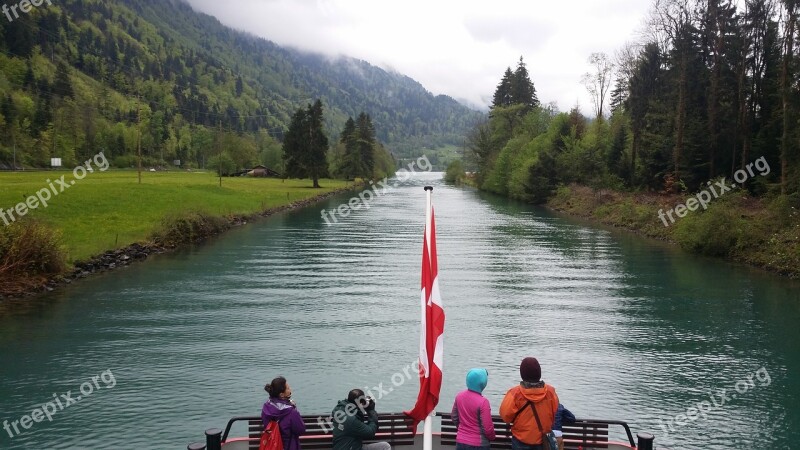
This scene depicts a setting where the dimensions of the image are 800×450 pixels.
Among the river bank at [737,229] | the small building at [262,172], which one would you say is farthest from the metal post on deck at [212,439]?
the small building at [262,172]

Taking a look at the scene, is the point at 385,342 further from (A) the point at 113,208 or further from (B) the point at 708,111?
(B) the point at 708,111

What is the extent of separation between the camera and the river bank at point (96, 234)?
26516 millimetres

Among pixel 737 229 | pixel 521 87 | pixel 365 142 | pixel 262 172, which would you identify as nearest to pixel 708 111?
pixel 737 229

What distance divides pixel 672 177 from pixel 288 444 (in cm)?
5860

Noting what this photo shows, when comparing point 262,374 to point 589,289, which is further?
point 589,289

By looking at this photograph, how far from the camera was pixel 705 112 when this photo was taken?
200ft

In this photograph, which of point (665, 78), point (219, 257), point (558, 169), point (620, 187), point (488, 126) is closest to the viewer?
point (219, 257)

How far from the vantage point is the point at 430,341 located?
7.82 metres

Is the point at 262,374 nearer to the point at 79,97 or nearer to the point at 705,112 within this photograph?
the point at 705,112

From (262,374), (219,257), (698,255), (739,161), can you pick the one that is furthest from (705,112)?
(262,374)

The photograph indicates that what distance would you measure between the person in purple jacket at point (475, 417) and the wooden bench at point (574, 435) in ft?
3.11
